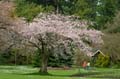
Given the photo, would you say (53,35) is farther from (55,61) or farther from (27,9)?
(27,9)

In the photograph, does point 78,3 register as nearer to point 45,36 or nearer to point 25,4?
point 25,4

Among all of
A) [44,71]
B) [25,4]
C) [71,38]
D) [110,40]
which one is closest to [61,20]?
[71,38]

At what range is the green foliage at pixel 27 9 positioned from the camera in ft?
254

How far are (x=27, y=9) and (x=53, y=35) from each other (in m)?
40.6

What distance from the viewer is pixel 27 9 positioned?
8025 centimetres

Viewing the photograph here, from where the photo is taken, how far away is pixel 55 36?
40500 mm

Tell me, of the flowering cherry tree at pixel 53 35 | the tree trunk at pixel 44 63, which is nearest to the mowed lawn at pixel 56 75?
the tree trunk at pixel 44 63

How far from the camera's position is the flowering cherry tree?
40375 mm

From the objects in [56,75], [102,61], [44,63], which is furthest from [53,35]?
[102,61]

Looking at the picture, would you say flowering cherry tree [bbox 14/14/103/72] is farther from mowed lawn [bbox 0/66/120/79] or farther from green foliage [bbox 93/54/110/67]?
green foliage [bbox 93/54/110/67]

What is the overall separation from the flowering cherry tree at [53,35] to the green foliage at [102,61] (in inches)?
873

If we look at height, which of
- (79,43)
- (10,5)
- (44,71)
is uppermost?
(10,5)

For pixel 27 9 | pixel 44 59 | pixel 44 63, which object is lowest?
pixel 44 63

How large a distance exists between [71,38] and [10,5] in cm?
751
